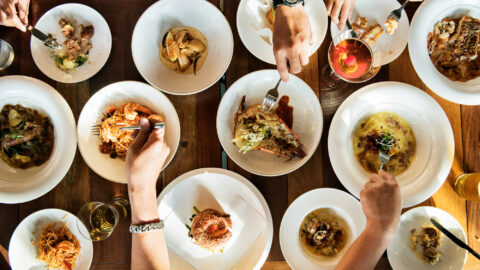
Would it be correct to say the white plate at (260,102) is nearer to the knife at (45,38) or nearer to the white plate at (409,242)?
the white plate at (409,242)

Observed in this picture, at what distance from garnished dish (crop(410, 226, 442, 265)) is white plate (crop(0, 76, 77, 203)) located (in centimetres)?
181

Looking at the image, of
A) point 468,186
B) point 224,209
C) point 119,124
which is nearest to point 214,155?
point 224,209

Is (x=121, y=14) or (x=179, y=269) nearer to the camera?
(x=179, y=269)

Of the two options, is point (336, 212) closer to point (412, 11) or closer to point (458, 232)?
point (458, 232)

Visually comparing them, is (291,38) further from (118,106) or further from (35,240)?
(35,240)

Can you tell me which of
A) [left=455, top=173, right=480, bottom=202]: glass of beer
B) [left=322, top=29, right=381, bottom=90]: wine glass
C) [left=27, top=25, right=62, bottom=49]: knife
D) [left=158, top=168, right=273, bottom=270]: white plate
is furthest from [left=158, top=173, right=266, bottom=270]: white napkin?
[left=455, top=173, right=480, bottom=202]: glass of beer

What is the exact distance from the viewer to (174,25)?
1683 mm

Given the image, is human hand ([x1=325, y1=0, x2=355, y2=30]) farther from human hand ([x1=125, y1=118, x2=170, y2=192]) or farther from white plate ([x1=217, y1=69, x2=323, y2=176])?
human hand ([x1=125, y1=118, x2=170, y2=192])

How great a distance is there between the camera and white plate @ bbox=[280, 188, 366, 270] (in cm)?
156

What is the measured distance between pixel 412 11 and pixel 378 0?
8.1 inches

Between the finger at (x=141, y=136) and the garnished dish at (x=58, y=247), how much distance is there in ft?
2.03

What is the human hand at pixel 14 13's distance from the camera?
1.56 m

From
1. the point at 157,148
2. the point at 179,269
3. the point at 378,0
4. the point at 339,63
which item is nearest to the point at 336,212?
the point at 339,63

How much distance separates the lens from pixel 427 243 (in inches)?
62.4
